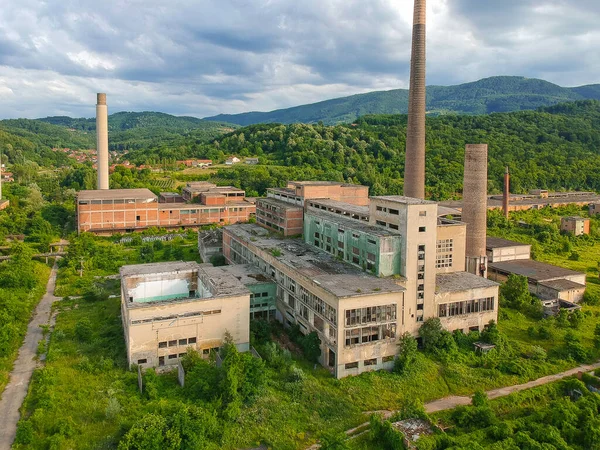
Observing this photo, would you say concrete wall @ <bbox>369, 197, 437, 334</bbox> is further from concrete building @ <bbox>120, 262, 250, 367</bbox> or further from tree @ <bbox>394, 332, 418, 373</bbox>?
concrete building @ <bbox>120, 262, 250, 367</bbox>

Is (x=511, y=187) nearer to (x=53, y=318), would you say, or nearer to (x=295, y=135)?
(x=295, y=135)

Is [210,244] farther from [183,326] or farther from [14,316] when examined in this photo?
[183,326]

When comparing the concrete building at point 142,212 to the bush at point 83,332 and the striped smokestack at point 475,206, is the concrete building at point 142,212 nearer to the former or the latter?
the bush at point 83,332

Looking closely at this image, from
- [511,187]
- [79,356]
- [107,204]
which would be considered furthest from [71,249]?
[511,187]

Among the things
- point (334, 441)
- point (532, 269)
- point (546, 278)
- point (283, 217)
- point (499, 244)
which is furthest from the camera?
point (499, 244)

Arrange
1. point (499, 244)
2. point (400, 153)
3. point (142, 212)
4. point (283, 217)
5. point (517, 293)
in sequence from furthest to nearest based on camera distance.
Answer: point (400, 153)
point (142, 212)
point (499, 244)
point (283, 217)
point (517, 293)

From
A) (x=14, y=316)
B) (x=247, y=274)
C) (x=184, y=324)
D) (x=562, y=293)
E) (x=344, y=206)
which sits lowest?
(x=14, y=316)

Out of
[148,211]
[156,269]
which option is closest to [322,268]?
[156,269]
